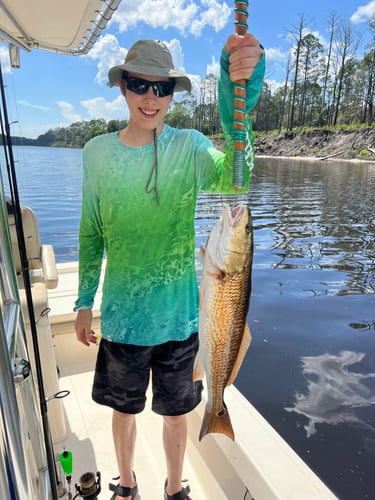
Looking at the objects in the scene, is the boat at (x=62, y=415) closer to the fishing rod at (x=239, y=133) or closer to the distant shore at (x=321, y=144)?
the fishing rod at (x=239, y=133)

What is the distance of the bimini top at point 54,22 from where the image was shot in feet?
8.05

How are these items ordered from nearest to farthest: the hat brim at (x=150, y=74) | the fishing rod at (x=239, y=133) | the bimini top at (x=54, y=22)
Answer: the fishing rod at (x=239, y=133), the hat brim at (x=150, y=74), the bimini top at (x=54, y=22)

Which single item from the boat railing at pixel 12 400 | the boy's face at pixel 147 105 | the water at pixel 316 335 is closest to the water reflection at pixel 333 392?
the water at pixel 316 335

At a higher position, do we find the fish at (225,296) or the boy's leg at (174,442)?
the fish at (225,296)

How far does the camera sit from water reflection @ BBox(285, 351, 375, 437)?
411 cm

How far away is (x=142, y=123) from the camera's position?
1.73 m

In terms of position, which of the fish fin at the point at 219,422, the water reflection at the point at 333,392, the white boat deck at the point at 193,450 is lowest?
the water reflection at the point at 333,392

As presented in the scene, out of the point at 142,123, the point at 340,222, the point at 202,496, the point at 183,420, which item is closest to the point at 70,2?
the point at 142,123

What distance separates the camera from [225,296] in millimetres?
1494

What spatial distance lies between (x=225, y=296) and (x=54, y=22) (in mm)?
2433

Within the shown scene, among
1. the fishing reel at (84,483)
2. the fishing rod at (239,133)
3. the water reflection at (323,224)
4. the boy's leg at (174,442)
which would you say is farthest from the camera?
the water reflection at (323,224)

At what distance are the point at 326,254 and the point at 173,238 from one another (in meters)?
8.87

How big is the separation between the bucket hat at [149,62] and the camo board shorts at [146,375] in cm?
118

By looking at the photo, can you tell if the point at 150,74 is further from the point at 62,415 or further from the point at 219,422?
the point at 62,415
